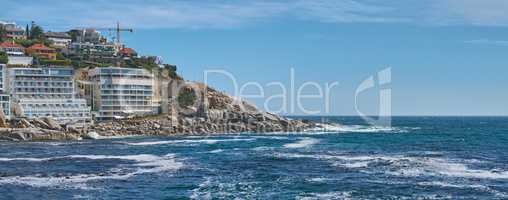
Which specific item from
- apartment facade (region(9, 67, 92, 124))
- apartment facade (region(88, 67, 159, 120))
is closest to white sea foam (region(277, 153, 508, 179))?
apartment facade (region(9, 67, 92, 124))

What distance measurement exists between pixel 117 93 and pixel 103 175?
4340 inches

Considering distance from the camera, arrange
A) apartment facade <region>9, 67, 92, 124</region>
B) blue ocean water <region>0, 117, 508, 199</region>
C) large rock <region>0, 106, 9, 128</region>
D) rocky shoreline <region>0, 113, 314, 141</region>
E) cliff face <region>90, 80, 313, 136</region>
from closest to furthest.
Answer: blue ocean water <region>0, 117, 508, 199</region>
rocky shoreline <region>0, 113, 314, 141</region>
large rock <region>0, 106, 9, 128</region>
apartment facade <region>9, 67, 92, 124</region>
cliff face <region>90, 80, 313, 136</region>

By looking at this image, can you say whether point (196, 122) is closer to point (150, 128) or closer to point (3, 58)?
point (150, 128)

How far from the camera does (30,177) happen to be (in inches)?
2721

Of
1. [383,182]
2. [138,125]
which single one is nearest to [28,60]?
[138,125]

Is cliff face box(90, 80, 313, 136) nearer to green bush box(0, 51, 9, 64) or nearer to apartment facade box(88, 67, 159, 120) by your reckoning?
apartment facade box(88, 67, 159, 120)

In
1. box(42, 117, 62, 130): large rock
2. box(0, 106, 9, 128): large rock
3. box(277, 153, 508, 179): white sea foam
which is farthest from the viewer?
box(42, 117, 62, 130): large rock

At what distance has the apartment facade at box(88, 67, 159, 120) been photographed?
17712cm

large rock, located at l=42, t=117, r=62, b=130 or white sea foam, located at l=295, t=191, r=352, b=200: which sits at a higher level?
large rock, located at l=42, t=117, r=62, b=130

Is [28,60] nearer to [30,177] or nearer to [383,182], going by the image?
[30,177]

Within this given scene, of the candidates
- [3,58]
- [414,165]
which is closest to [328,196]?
[414,165]

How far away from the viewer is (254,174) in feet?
237

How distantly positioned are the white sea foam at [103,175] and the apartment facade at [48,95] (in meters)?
73.2

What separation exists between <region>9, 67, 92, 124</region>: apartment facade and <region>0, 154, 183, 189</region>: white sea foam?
240 feet
